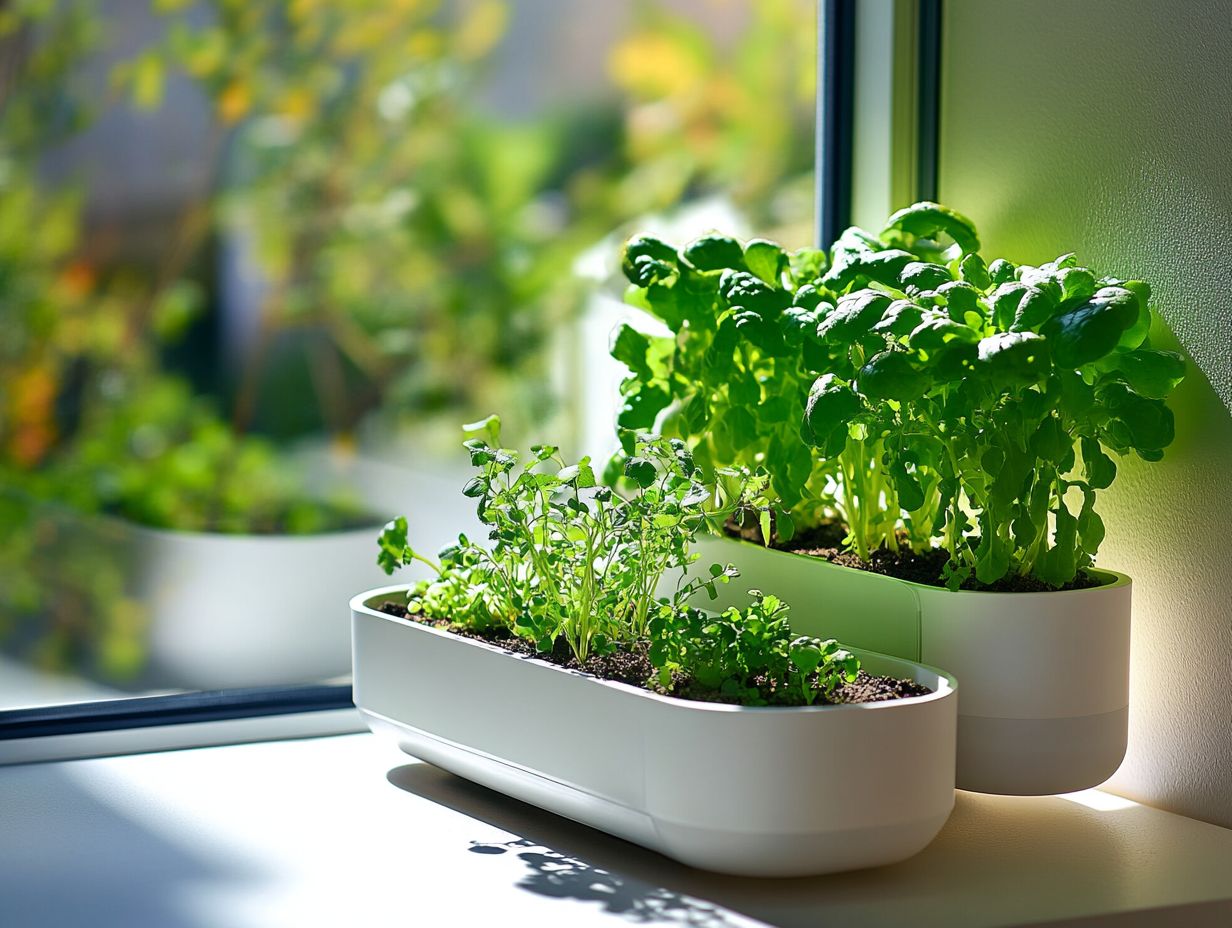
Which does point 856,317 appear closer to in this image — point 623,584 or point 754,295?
point 754,295

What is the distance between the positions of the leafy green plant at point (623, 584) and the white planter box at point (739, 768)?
0.16ft

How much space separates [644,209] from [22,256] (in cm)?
106

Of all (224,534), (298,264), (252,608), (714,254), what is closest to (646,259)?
(714,254)

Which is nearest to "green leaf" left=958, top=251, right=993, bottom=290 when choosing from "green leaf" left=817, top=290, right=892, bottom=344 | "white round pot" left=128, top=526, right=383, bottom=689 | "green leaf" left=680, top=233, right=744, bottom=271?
"green leaf" left=817, top=290, right=892, bottom=344

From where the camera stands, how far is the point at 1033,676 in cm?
115

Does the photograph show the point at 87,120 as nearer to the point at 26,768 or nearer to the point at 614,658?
the point at 26,768

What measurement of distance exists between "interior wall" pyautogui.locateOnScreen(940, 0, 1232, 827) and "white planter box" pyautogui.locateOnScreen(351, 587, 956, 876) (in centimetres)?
29

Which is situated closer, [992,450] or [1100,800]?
[992,450]

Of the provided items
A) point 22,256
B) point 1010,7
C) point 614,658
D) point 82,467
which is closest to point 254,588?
point 82,467

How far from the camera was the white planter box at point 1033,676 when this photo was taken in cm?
116

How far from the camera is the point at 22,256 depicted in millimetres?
2193

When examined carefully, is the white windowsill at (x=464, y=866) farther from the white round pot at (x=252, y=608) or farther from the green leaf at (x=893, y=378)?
the white round pot at (x=252, y=608)

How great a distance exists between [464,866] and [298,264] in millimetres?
1564

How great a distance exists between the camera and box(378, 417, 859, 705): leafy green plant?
3.53 feet
